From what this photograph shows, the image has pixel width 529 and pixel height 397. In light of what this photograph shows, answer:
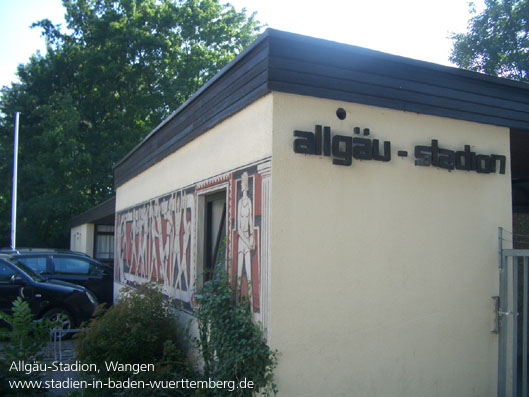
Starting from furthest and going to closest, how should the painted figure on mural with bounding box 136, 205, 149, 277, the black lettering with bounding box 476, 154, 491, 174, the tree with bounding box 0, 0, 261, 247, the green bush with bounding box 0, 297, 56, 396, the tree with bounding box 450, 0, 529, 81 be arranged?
1. the tree with bounding box 0, 0, 261, 247
2. the tree with bounding box 450, 0, 529, 81
3. the painted figure on mural with bounding box 136, 205, 149, 277
4. the black lettering with bounding box 476, 154, 491, 174
5. the green bush with bounding box 0, 297, 56, 396

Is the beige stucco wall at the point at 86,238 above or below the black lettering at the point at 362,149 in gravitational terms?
below

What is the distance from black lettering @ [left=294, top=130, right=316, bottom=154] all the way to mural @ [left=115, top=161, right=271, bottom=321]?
335 millimetres

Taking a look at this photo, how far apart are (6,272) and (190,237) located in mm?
4993

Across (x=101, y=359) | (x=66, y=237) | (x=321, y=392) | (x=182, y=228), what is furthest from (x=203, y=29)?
(x=321, y=392)

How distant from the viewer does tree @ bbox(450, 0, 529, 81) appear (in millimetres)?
21062

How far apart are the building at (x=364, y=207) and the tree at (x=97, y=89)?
1983 cm

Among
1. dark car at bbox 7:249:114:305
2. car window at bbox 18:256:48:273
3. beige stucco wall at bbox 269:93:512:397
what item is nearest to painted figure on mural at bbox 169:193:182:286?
beige stucco wall at bbox 269:93:512:397

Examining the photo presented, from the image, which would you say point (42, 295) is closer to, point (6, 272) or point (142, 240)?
point (6, 272)

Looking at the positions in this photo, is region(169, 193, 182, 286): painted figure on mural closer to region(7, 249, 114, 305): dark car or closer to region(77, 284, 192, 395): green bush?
region(77, 284, 192, 395): green bush

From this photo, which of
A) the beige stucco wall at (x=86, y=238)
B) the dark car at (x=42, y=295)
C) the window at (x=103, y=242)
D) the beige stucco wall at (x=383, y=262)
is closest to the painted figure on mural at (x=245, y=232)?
the beige stucco wall at (x=383, y=262)

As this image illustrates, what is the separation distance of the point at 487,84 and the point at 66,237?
85.0 ft

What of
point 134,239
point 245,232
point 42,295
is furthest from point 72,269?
point 245,232

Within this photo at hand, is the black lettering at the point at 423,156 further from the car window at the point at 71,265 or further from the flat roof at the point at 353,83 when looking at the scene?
the car window at the point at 71,265

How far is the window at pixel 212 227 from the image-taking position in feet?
22.4
